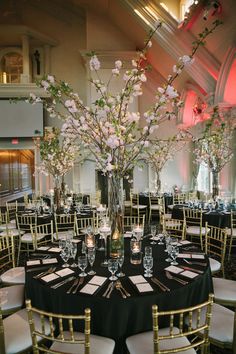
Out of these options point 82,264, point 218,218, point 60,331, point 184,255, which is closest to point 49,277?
point 82,264

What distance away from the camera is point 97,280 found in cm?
Result: 246

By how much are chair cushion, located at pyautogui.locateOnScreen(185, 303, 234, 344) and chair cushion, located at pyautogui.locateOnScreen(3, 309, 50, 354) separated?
132 cm

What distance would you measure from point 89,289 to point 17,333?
664 millimetres

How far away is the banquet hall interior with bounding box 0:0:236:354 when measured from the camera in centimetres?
219

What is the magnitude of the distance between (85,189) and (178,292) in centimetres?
866

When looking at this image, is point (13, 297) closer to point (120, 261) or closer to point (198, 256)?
point (120, 261)

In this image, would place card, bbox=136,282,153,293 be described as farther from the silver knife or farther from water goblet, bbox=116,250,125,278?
the silver knife

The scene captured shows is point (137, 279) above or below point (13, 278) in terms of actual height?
above

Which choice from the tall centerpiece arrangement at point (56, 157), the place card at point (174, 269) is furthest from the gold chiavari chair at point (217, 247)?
the tall centerpiece arrangement at point (56, 157)

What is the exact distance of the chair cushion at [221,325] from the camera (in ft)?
7.17

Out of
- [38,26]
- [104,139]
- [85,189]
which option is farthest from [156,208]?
[38,26]

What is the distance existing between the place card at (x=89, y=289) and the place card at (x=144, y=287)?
35 centimetres

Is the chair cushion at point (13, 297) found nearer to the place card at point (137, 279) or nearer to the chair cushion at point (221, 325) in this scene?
the place card at point (137, 279)

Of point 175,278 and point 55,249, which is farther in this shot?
point 55,249
